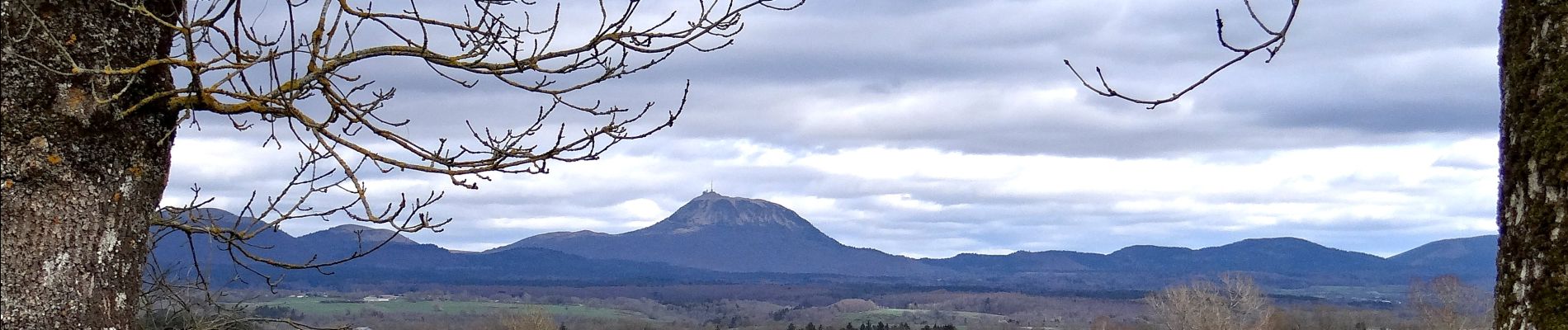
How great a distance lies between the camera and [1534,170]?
10.0 ft

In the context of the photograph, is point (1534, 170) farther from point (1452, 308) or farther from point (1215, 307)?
point (1452, 308)

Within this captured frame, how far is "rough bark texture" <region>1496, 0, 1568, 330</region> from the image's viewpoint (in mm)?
2982

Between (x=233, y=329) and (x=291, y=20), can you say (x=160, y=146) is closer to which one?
(x=291, y=20)

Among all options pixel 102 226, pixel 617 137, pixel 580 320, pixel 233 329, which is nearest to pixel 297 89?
pixel 102 226

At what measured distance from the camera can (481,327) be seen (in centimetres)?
11075

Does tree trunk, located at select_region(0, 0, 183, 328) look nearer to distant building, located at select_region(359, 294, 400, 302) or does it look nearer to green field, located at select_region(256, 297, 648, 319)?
green field, located at select_region(256, 297, 648, 319)

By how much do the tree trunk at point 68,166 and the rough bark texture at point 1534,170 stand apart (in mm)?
3968

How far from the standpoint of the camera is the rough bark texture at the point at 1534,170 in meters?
2.98

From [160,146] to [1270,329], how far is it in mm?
72584

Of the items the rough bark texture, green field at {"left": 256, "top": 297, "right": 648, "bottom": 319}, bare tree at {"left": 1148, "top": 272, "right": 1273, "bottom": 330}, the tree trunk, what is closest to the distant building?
green field at {"left": 256, "top": 297, "right": 648, "bottom": 319}

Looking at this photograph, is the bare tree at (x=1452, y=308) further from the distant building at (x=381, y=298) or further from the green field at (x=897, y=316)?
the distant building at (x=381, y=298)

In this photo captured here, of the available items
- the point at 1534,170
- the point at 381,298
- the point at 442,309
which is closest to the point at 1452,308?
the point at 1534,170

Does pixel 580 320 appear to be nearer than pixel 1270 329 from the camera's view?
No

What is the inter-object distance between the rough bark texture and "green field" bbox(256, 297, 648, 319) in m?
133
